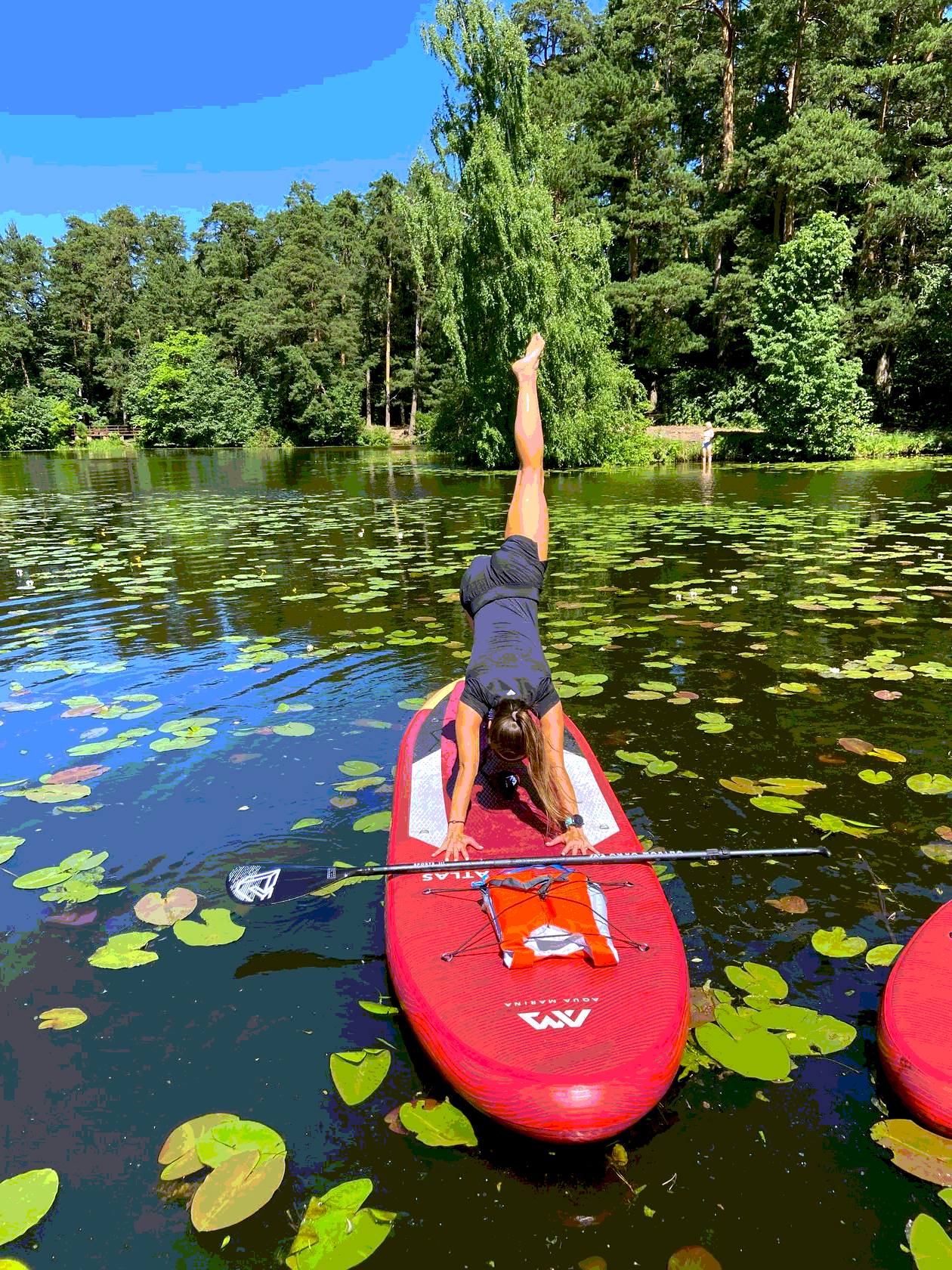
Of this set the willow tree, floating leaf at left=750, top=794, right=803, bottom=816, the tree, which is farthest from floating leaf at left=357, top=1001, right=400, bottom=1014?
the tree

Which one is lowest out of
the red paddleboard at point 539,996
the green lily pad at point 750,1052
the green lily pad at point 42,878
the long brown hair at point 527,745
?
the green lily pad at point 750,1052

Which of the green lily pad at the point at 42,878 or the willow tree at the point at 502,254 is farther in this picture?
the willow tree at the point at 502,254

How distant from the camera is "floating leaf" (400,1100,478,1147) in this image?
2.02m

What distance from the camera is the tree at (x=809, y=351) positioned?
81.9ft

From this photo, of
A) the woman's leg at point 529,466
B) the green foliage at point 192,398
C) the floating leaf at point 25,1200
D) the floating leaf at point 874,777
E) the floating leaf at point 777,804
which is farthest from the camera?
the green foliage at point 192,398

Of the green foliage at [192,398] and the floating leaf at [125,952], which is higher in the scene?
the green foliage at [192,398]

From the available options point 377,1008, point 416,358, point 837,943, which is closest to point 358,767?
point 377,1008

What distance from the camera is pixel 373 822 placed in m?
3.68

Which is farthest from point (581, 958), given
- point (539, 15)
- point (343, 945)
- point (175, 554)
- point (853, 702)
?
point (539, 15)

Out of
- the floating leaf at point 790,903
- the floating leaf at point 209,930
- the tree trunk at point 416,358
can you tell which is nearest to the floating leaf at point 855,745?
the floating leaf at point 790,903

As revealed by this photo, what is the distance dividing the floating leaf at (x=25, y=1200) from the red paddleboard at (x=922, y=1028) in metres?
2.29

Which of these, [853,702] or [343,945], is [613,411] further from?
[343,945]

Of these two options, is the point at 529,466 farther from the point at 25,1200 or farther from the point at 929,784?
the point at 25,1200

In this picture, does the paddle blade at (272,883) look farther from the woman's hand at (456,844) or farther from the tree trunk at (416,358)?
the tree trunk at (416,358)
